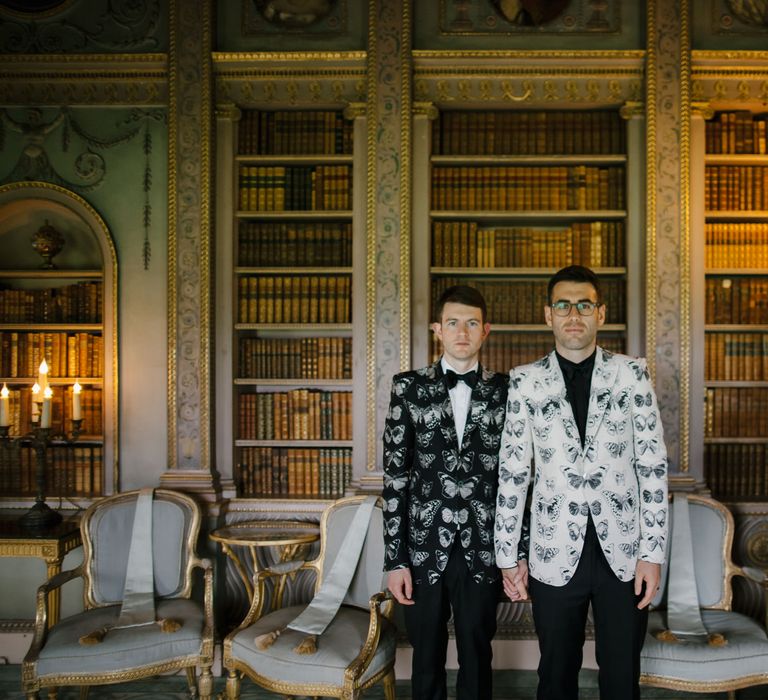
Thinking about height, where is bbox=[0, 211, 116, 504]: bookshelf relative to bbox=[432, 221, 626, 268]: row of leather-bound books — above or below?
below

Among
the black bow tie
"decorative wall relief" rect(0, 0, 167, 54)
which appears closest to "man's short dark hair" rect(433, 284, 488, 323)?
the black bow tie

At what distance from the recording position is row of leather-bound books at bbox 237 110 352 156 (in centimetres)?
380

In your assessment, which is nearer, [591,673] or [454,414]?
[454,414]

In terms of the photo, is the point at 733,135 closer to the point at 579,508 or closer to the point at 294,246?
the point at 294,246

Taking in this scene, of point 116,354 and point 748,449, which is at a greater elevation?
point 116,354

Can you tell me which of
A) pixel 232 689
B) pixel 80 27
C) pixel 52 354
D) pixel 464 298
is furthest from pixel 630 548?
pixel 80 27

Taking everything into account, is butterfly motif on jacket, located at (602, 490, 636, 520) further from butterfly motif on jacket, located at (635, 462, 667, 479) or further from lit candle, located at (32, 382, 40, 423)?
lit candle, located at (32, 382, 40, 423)

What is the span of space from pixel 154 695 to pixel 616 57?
12.3 ft

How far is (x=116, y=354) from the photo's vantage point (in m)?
3.71

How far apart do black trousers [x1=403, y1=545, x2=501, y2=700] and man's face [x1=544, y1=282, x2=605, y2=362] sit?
2.49 feet

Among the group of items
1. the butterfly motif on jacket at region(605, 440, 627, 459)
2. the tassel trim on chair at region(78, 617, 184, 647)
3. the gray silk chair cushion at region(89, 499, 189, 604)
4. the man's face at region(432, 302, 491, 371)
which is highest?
the man's face at region(432, 302, 491, 371)

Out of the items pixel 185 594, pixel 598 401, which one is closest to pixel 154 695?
pixel 185 594

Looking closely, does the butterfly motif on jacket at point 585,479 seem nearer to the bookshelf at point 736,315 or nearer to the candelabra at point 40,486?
the bookshelf at point 736,315

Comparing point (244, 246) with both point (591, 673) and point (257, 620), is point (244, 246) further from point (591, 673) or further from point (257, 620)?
point (591, 673)
